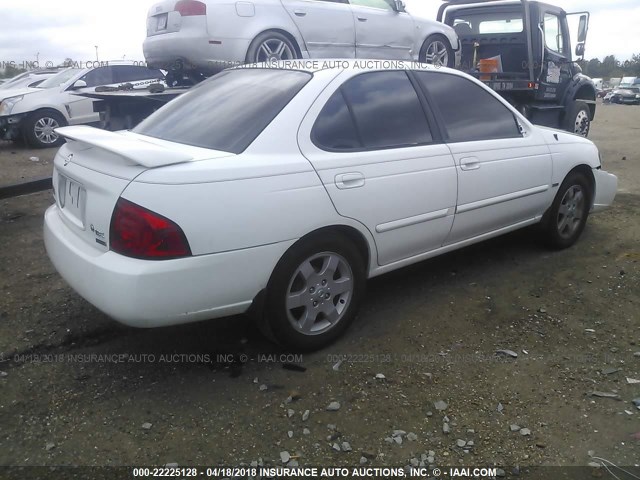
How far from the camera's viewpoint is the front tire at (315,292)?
Result: 286 cm

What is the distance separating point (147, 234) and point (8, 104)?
31.7 feet

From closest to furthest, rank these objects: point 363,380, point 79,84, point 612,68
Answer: point 363,380
point 79,84
point 612,68

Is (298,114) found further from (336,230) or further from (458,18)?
(458,18)

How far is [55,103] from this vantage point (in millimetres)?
10609

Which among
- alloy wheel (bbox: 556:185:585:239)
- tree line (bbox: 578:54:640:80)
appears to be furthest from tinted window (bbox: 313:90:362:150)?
tree line (bbox: 578:54:640:80)

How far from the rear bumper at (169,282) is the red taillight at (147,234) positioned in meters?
0.04

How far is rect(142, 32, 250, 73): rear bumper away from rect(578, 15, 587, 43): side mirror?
232 inches

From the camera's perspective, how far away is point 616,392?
2.84 meters

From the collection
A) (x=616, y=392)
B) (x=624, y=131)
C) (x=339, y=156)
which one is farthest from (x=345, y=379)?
(x=624, y=131)

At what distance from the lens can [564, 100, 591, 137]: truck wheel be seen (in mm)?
9383

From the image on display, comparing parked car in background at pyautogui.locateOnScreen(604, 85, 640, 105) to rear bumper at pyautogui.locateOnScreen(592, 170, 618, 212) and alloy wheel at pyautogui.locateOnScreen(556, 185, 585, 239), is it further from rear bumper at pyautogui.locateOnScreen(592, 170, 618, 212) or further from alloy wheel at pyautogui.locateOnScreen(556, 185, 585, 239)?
alloy wheel at pyautogui.locateOnScreen(556, 185, 585, 239)

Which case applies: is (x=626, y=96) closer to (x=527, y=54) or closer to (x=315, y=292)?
(x=527, y=54)

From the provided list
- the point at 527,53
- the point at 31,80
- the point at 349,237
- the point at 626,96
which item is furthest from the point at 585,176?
the point at 626,96

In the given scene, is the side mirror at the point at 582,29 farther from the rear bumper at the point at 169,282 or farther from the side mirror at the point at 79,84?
the side mirror at the point at 79,84
